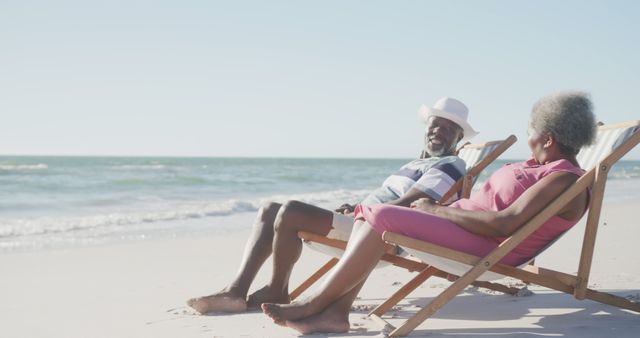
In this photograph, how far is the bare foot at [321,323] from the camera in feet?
9.50

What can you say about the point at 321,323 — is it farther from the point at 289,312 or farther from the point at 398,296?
the point at 398,296

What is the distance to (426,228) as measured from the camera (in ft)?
9.37

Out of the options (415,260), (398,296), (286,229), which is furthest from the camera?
(415,260)

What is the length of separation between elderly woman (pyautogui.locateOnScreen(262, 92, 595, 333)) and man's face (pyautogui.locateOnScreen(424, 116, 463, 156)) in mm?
962

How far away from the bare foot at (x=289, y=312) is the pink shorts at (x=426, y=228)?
→ 0.46 m

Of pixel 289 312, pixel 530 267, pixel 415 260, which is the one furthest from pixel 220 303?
pixel 530 267

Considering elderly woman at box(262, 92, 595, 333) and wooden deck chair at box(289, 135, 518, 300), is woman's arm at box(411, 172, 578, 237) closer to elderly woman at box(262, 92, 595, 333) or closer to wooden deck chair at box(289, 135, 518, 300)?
elderly woman at box(262, 92, 595, 333)

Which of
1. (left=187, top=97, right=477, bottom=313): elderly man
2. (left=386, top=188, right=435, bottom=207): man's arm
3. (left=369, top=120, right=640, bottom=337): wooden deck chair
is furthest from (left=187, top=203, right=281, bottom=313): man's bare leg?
(left=369, top=120, right=640, bottom=337): wooden deck chair

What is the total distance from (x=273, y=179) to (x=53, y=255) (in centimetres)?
1969

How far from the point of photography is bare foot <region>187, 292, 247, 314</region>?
3.49 m

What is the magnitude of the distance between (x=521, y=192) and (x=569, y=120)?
357 millimetres

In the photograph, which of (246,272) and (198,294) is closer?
(246,272)

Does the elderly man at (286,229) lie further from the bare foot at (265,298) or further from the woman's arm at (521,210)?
the woman's arm at (521,210)

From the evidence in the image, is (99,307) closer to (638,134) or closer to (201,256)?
(201,256)
